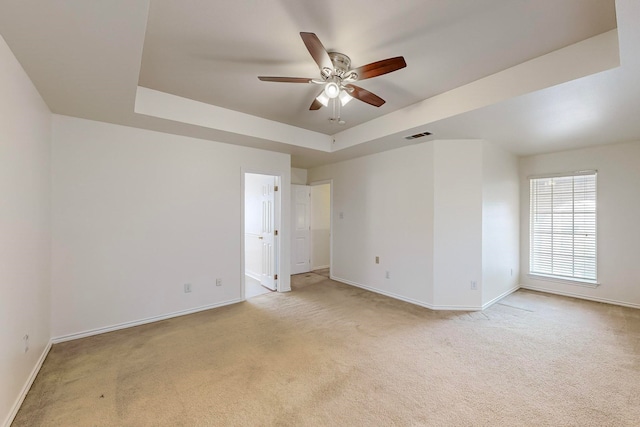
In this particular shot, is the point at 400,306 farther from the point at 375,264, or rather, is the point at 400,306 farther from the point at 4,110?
the point at 4,110

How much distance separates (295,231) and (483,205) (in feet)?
11.9

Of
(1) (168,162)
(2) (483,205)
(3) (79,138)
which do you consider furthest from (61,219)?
(2) (483,205)

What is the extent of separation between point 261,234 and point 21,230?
3275mm

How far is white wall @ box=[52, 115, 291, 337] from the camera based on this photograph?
2.88m

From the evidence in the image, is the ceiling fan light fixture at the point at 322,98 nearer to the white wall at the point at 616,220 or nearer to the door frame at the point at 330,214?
the door frame at the point at 330,214

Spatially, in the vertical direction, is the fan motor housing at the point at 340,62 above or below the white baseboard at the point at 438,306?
above

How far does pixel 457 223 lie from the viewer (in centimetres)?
380

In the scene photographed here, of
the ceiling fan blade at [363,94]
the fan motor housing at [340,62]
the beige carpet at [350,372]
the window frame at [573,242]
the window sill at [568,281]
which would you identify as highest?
the fan motor housing at [340,62]

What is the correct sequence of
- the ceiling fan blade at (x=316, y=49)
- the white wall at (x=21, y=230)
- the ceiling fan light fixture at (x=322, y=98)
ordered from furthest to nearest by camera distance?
the ceiling fan light fixture at (x=322, y=98) < the white wall at (x=21, y=230) < the ceiling fan blade at (x=316, y=49)

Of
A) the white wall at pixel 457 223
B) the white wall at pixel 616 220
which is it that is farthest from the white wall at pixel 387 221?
the white wall at pixel 616 220

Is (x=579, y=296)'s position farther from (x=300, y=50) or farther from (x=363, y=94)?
(x=300, y=50)

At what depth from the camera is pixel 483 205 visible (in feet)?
12.4

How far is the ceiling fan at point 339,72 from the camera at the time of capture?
182 cm

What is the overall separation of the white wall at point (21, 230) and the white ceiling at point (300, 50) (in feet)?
0.85
